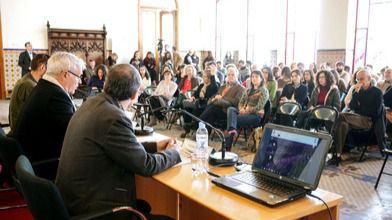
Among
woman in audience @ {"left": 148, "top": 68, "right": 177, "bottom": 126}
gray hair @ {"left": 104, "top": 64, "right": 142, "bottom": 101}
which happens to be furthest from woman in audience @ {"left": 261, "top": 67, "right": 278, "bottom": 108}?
gray hair @ {"left": 104, "top": 64, "right": 142, "bottom": 101}

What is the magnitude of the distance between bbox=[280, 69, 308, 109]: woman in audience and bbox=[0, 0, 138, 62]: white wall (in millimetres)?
7594

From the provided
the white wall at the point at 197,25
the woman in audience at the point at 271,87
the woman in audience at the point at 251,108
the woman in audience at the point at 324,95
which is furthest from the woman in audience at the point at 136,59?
the woman in audience at the point at 324,95

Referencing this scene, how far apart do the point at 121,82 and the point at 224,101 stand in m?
4.11

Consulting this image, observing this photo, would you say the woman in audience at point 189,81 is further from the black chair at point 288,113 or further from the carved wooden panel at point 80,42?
the carved wooden panel at point 80,42

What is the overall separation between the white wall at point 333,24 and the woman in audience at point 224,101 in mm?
4067

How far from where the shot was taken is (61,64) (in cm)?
289

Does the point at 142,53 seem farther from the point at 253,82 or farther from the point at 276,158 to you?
the point at 276,158

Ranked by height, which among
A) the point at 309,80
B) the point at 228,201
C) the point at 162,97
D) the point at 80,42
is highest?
the point at 80,42

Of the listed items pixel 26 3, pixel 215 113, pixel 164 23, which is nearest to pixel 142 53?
pixel 164 23

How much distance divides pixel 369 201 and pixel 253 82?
102 inches

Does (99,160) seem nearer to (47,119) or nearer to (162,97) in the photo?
(47,119)

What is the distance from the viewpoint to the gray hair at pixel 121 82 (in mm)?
2045

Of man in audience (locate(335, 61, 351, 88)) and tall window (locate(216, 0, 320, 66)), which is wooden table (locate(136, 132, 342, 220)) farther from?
tall window (locate(216, 0, 320, 66))

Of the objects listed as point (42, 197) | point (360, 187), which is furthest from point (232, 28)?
point (42, 197)
